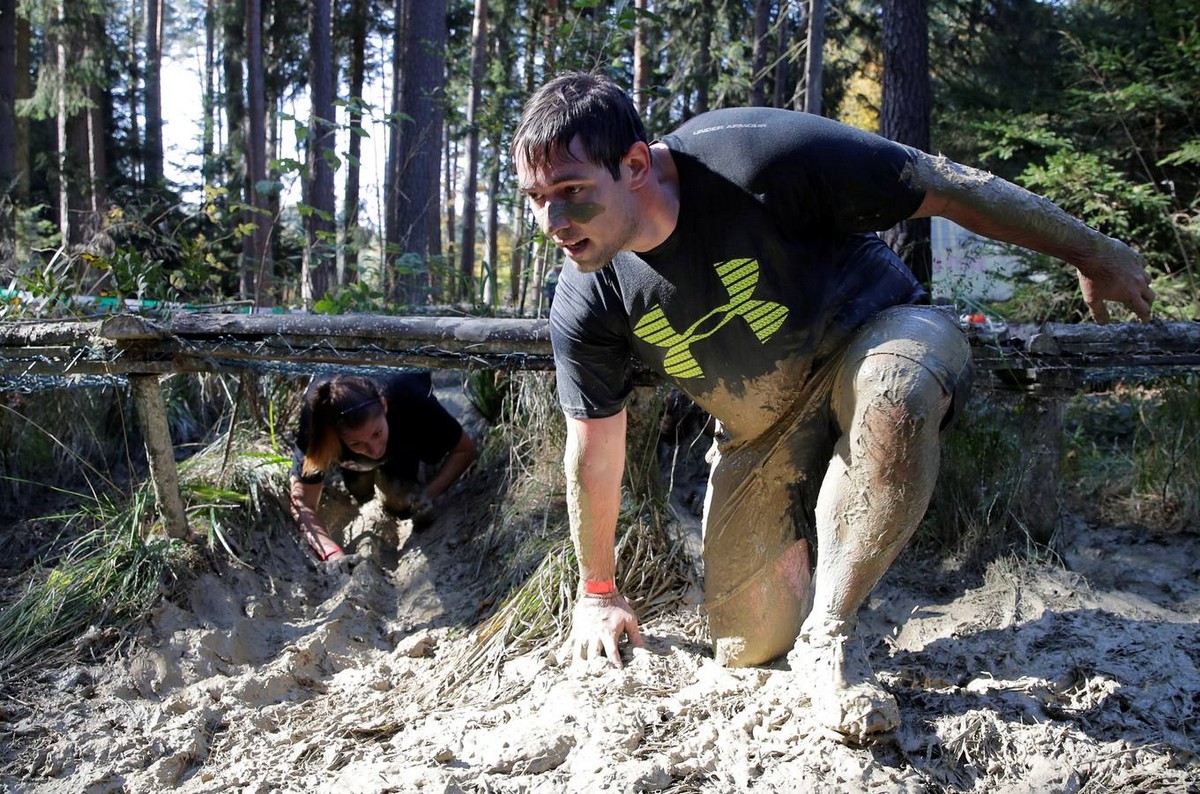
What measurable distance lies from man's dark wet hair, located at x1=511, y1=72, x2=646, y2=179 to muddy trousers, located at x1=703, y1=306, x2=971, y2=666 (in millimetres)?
768

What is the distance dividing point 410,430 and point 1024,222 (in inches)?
132

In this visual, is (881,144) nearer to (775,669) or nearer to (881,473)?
(881,473)

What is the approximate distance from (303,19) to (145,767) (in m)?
17.6

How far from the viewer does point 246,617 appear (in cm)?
368

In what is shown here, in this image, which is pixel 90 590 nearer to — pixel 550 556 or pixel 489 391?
pixel 550 556

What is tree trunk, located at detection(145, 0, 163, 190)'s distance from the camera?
18438 mm

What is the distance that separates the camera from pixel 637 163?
227 centimetres

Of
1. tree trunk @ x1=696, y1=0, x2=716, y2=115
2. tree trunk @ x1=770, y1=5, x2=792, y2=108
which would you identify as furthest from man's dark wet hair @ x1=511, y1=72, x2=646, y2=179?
tree trunk @ x1=696, y1=0, x2=716, y2=115

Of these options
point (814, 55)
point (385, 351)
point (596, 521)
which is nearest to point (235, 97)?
point (814, 55)

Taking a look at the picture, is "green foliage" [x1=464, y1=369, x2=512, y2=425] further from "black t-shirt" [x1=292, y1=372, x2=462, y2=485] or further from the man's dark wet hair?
the man's dark wet hair

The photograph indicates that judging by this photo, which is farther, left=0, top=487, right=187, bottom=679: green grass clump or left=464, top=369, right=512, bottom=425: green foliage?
left=464, top=369, right=512, bottom=425: green foliage

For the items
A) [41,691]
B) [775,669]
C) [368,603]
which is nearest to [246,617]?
[368,603]

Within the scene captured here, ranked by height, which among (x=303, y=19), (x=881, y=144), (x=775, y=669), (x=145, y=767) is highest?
(x=303, y=19)

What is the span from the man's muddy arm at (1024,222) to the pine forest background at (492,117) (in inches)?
99.1
